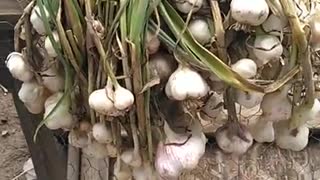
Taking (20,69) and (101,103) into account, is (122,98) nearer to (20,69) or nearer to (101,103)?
(101,103)

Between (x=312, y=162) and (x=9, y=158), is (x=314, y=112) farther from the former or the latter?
(x=9, y=158)

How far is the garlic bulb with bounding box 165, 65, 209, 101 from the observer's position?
0.60m

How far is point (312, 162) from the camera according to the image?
111cm

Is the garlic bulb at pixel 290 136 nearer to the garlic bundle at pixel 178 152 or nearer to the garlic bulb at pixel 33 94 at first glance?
the garlic bundle at pixel 178 152

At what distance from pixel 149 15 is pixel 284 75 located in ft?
0.41

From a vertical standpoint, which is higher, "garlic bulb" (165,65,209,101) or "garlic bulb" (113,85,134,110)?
"garlic bulb" (165,65,209,101)

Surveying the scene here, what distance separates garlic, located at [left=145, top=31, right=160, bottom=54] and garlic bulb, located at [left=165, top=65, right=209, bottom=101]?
27mm

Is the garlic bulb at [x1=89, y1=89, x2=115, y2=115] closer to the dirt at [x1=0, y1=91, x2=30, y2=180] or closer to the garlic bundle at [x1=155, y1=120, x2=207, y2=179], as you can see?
the garlic bundle at [x1=155, y1=120, x2=207, y2=179]

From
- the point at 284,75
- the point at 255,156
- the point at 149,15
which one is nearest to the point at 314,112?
the point at 284,75

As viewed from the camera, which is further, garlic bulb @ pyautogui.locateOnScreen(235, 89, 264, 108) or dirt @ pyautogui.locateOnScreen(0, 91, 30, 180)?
dirt @ pyautogui.locateOnScreen(0, 91, 30, 180)

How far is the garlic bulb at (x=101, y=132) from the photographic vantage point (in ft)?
2.14

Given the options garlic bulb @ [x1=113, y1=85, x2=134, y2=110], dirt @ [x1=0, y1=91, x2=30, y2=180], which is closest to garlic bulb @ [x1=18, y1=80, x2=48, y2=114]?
garlic bulb @ [x1=113, y1=85, x2=134, y2=110]

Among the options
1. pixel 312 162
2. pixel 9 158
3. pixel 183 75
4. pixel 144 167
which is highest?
pixel 183 75

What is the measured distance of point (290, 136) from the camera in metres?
0.67
